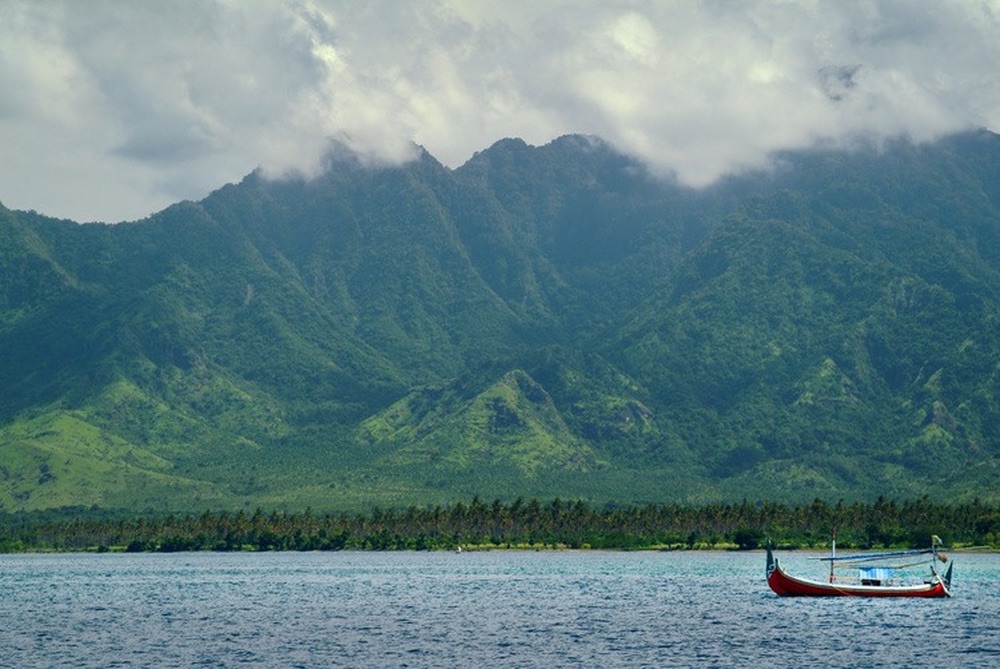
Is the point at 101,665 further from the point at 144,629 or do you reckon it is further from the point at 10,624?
the point at 10,624

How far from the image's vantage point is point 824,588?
19062 centimetres

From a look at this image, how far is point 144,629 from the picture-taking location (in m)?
155

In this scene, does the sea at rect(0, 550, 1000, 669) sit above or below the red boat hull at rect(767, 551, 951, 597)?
below

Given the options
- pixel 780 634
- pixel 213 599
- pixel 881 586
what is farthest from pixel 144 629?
pixel 881 586

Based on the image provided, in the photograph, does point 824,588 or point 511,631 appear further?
point 824,588

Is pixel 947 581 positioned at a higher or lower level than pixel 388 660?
higher

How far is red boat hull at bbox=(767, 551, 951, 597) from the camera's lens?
189 meters

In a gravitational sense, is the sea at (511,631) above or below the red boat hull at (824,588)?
below

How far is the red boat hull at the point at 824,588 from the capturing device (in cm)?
18900

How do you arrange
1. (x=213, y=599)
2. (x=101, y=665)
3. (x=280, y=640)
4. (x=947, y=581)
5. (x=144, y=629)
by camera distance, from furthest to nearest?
(x=213, y=599)
(x=947, y=581)
(x=144, y=629)
(x=280, y=640)
(x=101, y=665)

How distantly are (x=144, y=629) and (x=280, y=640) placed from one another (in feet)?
68.1

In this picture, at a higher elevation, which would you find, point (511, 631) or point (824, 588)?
point (824, 588)

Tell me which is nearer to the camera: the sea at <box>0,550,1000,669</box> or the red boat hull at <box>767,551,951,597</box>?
the sea at <box>0,550,1000,669</box>

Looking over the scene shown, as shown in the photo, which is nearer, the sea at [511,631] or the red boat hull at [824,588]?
the sea at [511,631]
